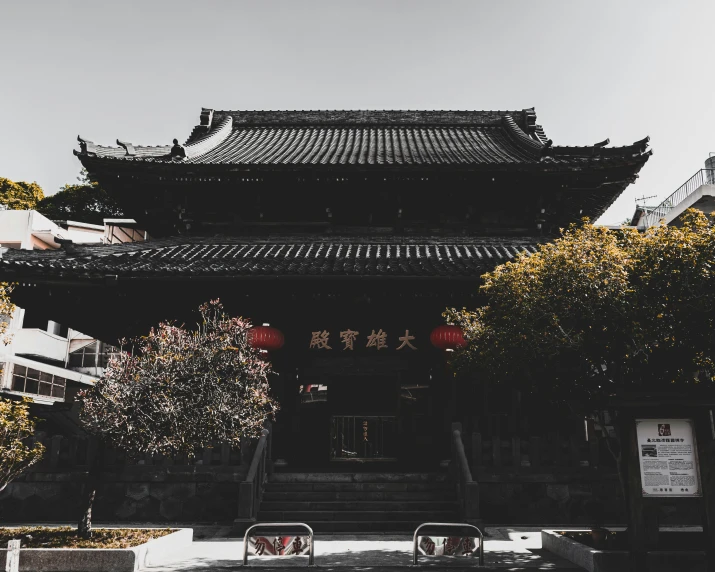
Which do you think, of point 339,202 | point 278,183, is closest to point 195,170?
point 278,183

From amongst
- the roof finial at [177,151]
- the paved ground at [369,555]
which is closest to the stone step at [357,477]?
the paved ground at [369,555]

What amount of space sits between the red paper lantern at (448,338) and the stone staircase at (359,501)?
8.99ft

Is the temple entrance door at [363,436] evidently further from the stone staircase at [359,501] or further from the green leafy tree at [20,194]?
the green leafy tree at [20,194]

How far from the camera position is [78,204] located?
45344 mm

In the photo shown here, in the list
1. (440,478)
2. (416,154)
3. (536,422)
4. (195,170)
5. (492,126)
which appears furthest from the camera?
(492,126)

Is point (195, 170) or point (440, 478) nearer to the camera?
point (440, 478)

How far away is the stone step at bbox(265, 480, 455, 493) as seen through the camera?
11766 millimetres

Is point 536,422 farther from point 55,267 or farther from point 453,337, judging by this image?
point 55,267

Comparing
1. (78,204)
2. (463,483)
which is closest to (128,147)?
(463,483)

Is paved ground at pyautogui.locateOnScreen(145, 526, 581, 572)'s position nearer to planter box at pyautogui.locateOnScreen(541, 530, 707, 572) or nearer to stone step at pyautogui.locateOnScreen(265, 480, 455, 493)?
planter box at pyautogui.locateOnScreen(541, 530, 707, 572)

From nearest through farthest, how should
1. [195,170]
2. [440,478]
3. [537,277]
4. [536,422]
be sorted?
1. [537,277]
2. [440,478]
3. [536,422]
4. [195,170]

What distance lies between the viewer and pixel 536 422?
12.9 metres

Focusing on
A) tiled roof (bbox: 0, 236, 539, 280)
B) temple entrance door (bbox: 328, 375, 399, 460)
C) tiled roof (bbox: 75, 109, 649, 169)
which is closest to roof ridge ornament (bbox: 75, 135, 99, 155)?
tiled roof (bbox: 75, 109, 649, 169)

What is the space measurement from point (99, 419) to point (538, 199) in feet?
38.4
